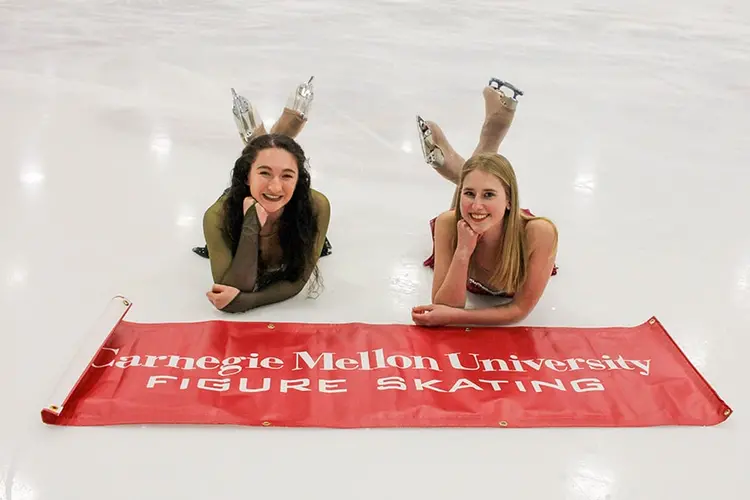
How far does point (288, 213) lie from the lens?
2445mm

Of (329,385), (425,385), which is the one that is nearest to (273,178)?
(329,385)

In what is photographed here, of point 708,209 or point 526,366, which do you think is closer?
point 526,366

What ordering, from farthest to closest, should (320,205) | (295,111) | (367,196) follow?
1. (367,196)
2. (295,111)
3. (320,205)

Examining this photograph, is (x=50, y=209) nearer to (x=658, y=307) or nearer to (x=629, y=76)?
(x=658, y=307)

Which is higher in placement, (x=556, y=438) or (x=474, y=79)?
(x=474, y=79)

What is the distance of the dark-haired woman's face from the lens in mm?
2303

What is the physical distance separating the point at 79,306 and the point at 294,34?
4.32 m

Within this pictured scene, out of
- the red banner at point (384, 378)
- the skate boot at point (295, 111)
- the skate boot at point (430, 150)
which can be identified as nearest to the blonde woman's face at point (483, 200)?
the red banner at point (384, 378)

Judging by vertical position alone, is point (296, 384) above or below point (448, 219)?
below

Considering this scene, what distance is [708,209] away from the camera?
11.1ft

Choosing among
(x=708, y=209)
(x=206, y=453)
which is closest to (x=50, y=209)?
(x=206, y=453)

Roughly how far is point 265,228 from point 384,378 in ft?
2.29

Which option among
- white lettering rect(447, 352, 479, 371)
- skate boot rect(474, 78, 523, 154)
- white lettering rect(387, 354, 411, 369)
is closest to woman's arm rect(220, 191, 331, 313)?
white lettering rect(387, 354, 411, 369)

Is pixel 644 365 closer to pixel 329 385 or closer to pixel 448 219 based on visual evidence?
pixel 448 219
